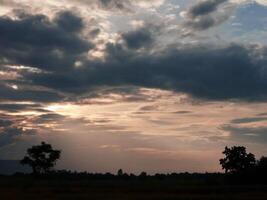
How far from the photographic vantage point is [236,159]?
123250 millimetres

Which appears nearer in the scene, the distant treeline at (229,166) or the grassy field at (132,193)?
the grassy field at (132,193)

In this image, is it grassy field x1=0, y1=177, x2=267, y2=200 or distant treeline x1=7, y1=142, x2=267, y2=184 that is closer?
grassy field x1=0, y1=177, x2=267, y2=200

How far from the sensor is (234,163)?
124 metres

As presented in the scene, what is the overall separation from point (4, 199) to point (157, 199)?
16679 mm

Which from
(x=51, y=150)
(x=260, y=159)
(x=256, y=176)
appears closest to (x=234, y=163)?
(x=260, y=159)

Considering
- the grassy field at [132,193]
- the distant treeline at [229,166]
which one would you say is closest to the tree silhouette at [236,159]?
the distant treeline at [229,166]

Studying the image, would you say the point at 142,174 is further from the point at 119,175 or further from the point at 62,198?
the point at 62,198

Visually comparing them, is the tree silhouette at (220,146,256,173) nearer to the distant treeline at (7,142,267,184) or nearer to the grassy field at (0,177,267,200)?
the distant treeline at (7,142,267,184)

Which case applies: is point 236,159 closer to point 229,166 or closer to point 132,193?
point 229,166

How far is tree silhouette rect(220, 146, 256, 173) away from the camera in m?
122

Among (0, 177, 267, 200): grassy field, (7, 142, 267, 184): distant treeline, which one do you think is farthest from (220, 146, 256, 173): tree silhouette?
(0, 177, 267, 200): grassy field

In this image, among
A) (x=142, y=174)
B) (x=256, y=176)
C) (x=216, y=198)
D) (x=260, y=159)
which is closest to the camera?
(x=216, y=198)

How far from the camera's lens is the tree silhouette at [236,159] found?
122250mm

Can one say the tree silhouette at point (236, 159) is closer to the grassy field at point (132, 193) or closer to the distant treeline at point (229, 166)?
the distant treeline at point (229, 166)
